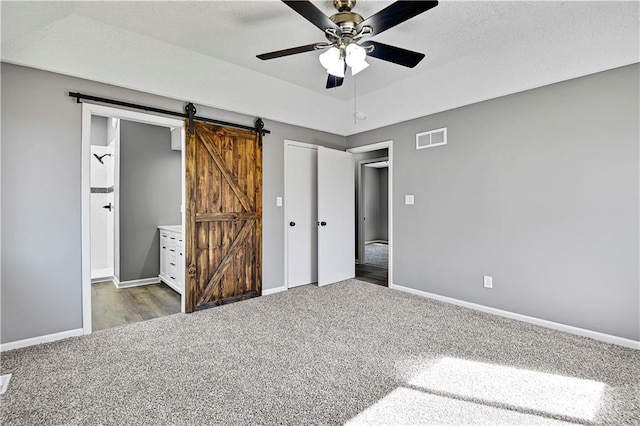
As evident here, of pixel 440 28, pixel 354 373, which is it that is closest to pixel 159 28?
pixel 440 28

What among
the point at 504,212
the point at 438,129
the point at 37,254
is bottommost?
the point at 37,254

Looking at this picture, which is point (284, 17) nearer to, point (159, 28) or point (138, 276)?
point (159, 28)

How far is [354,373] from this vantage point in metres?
2.23

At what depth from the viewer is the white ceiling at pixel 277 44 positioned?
2.44m

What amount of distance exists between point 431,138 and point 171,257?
397 cm

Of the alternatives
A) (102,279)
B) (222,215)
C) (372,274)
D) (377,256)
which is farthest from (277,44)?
(377,256)

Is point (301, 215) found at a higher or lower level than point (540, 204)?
lower

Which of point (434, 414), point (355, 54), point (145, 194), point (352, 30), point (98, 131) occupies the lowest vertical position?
point (434, 414)

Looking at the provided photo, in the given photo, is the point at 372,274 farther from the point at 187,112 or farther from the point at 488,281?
the point at 187,112

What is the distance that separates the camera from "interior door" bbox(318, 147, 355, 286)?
4.70m

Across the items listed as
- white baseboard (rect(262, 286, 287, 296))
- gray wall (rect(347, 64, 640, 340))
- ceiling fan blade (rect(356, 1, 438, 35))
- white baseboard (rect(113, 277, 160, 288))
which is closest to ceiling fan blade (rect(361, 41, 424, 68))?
ceiling fan blade (rect(356, 1, 438, 35))

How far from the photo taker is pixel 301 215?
4707 millimetres

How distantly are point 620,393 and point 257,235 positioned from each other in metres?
3.60

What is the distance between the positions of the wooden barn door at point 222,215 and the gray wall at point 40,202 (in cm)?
101
